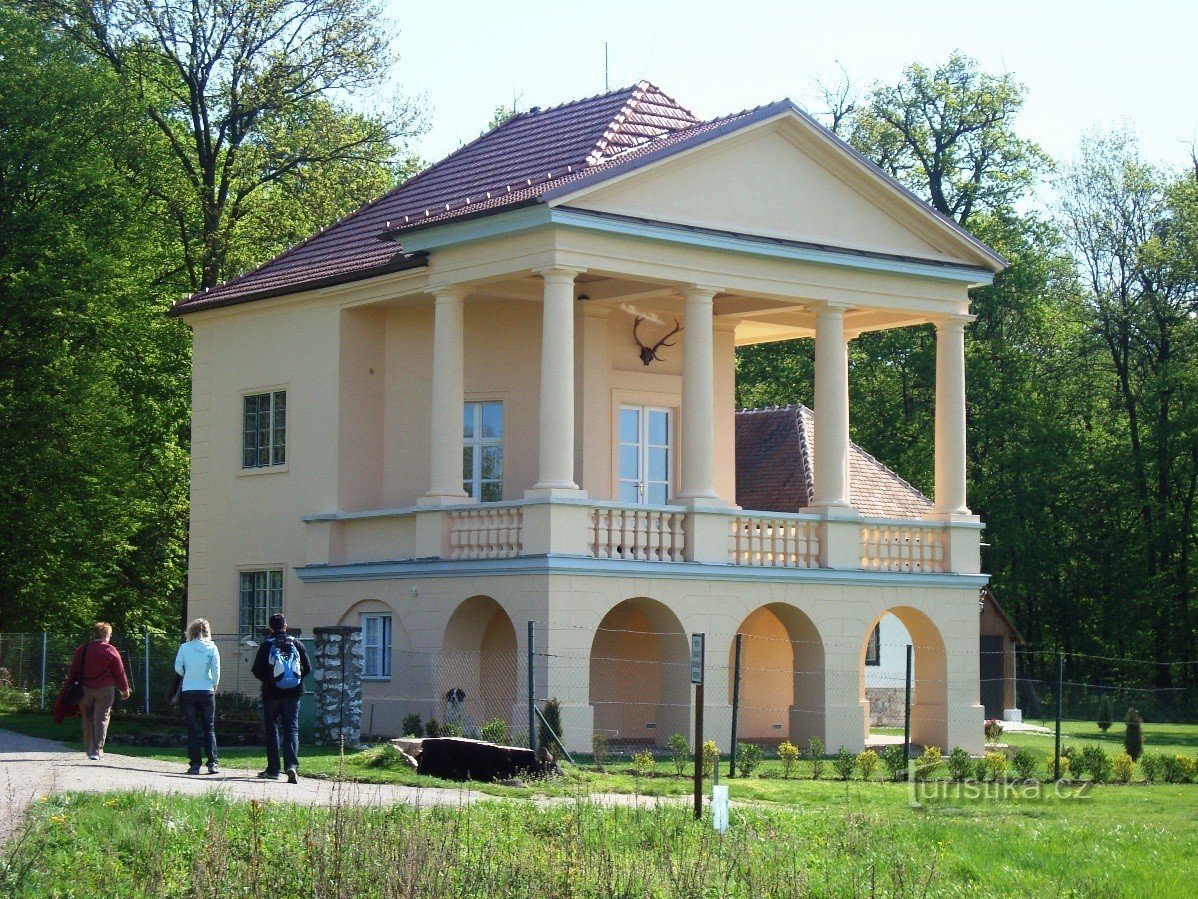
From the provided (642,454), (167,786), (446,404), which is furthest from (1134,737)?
(167,786)

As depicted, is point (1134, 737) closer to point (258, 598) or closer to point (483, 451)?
point (483, 451)

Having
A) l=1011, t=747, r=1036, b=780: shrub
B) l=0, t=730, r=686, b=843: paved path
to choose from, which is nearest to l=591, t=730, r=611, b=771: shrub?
l=0, t=730, r=686, b=843: paved path

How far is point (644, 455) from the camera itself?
33.2 metres

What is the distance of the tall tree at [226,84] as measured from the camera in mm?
45562

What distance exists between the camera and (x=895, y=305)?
32500mm

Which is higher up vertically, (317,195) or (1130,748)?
(317,195)

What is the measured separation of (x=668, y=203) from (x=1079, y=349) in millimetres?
32991

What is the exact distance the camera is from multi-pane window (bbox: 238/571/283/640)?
3456 cm

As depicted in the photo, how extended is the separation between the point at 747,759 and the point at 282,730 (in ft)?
22.6

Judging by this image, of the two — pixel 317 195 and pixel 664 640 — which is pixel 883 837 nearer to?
pixel 664 640

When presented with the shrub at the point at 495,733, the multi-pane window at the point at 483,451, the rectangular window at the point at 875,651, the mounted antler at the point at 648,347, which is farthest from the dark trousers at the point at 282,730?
the rectangular window at the point at 875,651

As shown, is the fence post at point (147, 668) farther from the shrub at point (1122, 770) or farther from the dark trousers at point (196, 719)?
the shrub at point (1122, 770)

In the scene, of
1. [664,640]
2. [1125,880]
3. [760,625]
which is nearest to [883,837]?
[1125,880]

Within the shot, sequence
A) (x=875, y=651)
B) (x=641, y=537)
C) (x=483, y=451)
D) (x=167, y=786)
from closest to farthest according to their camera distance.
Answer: (x=167, y=786) → (x=641, y=537) → (x=483, y=451) → (x=875, y=651)
